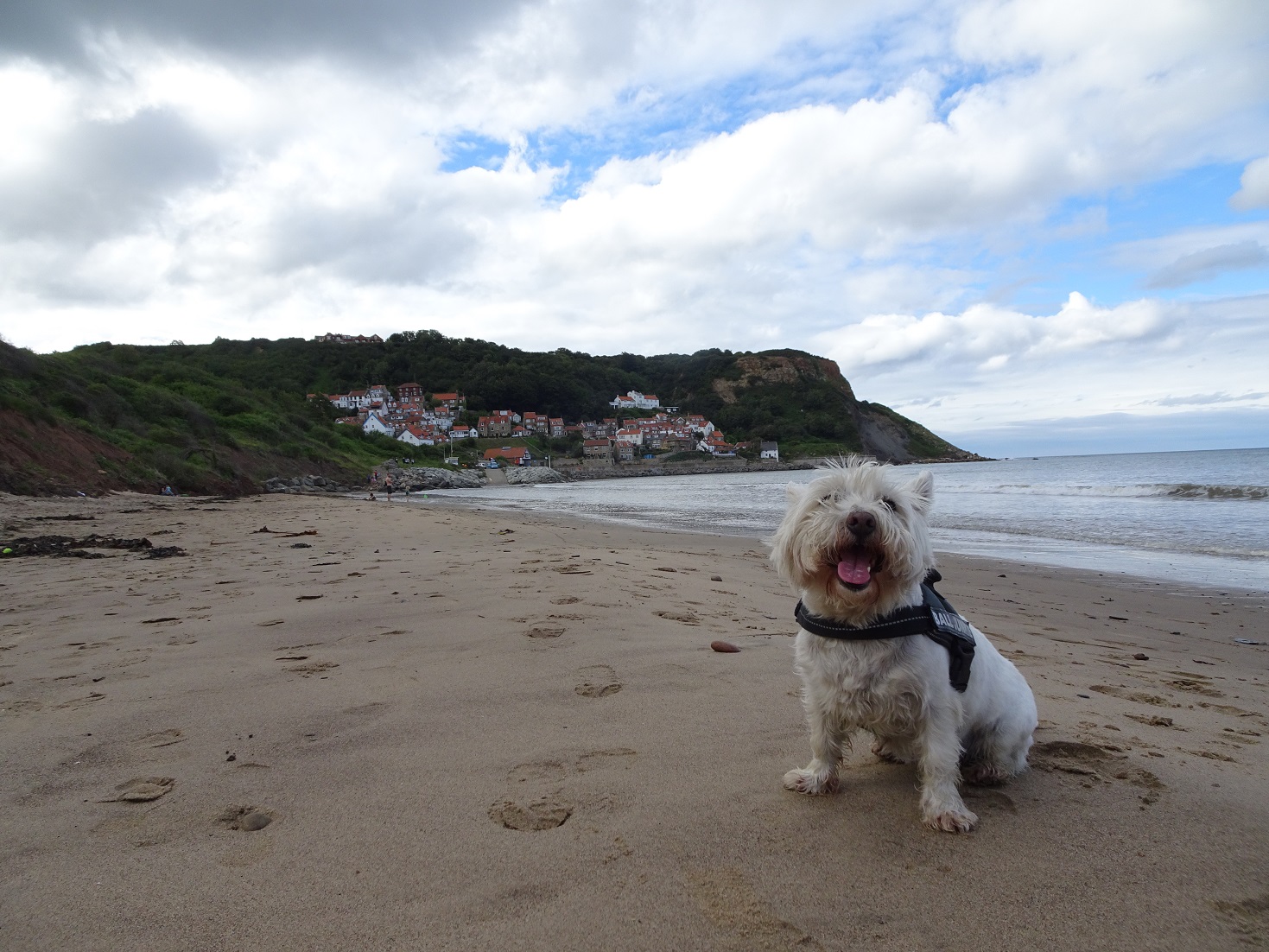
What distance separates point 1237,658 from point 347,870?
643 cm

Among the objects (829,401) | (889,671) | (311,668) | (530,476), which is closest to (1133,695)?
(889,671)

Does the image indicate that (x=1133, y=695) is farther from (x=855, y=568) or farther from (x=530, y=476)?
(x=530, y=476)

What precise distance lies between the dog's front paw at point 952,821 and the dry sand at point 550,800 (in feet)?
0.17

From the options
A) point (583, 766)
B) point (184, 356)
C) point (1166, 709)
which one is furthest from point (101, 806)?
point (184, 356)

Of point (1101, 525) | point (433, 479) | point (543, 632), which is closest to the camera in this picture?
point (543, 632)

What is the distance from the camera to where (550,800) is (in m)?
2.40

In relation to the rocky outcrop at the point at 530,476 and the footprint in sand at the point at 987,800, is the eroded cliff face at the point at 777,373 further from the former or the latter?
the footprint in sand at the point at 987,800

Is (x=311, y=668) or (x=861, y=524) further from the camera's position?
(x=311, y=668)

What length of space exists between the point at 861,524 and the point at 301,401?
255ft

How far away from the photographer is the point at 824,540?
2.44 meters

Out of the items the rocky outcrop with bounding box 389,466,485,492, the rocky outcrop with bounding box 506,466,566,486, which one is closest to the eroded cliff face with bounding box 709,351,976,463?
the rocky outcrop with bounding box 506,466,566,486

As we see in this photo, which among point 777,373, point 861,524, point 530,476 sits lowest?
point 530,476

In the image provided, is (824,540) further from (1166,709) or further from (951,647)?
(1166,709)

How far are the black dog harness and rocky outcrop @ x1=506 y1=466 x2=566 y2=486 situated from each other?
2783 inches
